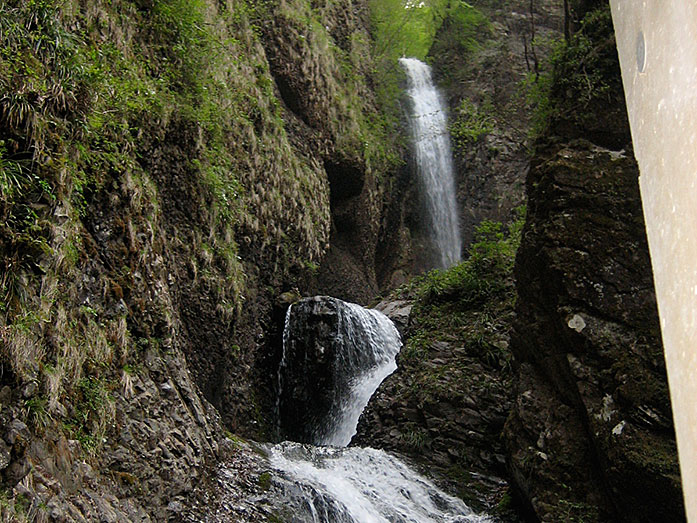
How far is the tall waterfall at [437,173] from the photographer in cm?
1894

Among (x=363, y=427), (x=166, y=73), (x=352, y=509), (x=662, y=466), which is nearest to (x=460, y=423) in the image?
(x=363, y=427)

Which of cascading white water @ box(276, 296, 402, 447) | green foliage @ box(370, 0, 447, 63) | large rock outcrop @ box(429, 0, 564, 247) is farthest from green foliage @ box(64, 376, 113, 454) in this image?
green foliage @ box(370, 0, 447, 63)

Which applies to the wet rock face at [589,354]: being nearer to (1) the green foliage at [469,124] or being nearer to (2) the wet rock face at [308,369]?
(2) the wet rock face at [308,369]

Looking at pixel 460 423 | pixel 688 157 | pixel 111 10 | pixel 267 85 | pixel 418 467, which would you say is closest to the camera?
pixel 688 157

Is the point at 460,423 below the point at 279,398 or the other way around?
the other way around

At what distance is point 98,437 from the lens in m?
4.85

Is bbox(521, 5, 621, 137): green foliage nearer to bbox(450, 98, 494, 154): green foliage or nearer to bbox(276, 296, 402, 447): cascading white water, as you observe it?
bbox(450, 98, 494, 154): green foliage

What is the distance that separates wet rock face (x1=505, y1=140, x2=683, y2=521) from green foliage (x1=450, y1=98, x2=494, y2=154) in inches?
252

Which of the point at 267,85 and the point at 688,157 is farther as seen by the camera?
the point at 267,85

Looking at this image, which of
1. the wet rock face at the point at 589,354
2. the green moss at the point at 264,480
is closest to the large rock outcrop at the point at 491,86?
the wet rock face at the point at 589,354

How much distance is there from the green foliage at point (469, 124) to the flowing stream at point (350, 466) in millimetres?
5446

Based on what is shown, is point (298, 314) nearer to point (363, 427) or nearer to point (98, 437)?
point (363, 427)

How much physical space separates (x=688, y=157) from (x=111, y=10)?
8.28 metres

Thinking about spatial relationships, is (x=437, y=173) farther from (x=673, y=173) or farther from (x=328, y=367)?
(x=673, y=173)
